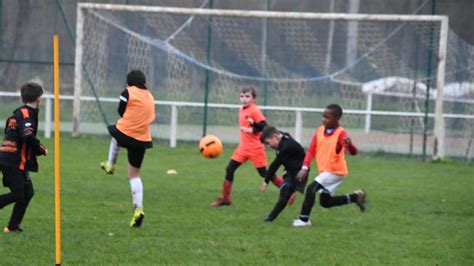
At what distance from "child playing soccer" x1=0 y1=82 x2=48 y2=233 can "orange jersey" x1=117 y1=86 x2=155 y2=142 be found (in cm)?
105

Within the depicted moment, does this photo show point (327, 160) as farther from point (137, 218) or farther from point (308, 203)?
point (137, 218)

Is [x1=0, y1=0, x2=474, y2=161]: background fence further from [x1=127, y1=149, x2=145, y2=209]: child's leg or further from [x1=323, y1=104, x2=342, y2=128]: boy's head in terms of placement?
[x1=127, y1=149, x2=145, y2=209]: child's leg

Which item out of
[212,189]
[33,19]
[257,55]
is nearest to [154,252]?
[212,189]

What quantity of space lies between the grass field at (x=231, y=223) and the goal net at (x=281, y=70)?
134 inches

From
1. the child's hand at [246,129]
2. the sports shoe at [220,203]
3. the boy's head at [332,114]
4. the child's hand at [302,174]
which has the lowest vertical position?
the sports shoe at [220,203]

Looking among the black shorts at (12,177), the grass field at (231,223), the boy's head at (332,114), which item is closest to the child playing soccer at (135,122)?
the grass field at (231,223)

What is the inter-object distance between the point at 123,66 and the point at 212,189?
7550mm

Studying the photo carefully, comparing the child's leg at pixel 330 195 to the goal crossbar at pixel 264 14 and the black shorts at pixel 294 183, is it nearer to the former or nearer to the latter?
the black shorts at pixel 294 183

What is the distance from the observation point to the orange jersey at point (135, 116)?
984 centimetres

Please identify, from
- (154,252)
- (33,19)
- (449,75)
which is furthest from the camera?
(33,19)

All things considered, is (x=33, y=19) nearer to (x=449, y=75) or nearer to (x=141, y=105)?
(x=449, y=75)

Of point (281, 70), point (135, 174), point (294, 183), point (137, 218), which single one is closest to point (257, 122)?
point (294, 183)

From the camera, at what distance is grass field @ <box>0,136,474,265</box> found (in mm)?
8367

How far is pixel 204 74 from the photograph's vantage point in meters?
20.5
